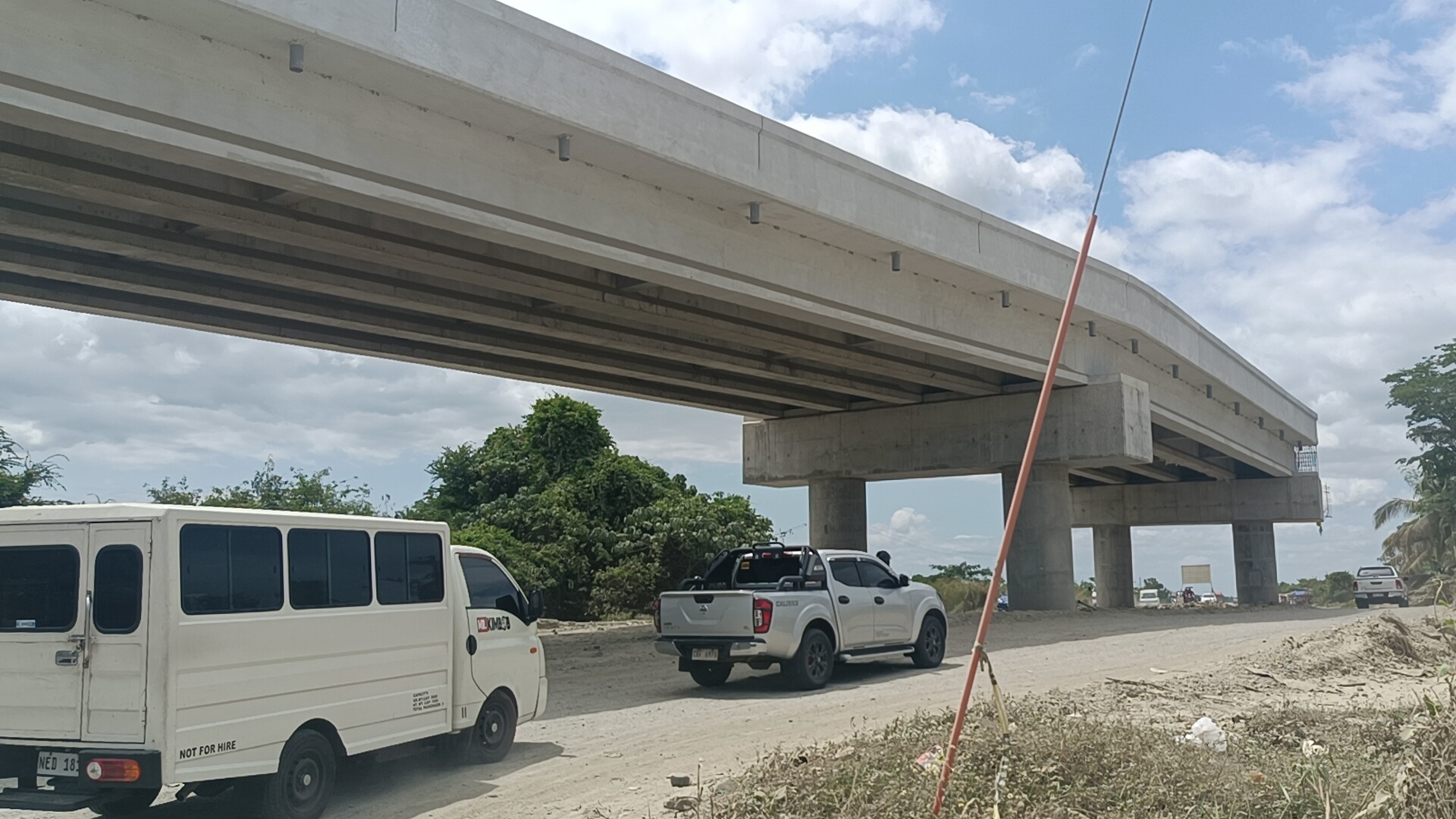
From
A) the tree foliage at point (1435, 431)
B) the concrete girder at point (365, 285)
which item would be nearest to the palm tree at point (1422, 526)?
the tree foliage at point (1435, 431)

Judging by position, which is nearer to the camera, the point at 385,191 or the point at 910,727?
the point at 910,727

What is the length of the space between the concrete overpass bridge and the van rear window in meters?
5.54

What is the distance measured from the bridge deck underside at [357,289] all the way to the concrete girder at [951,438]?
184 cm

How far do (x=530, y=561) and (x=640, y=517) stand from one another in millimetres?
3516

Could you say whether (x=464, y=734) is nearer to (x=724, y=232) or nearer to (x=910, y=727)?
(x=910, y=727)

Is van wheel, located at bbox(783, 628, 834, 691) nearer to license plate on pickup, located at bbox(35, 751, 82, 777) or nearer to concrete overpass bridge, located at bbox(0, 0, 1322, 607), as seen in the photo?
concrete overpass bridge, located at bbox(0, 0, 1322, 607)

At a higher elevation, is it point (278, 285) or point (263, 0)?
point (263, 0)

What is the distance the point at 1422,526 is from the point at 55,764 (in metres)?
68.8

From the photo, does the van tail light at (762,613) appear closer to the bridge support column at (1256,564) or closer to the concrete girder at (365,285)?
the concrete girder at (365,285)

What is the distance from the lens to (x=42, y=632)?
7434 millimetres

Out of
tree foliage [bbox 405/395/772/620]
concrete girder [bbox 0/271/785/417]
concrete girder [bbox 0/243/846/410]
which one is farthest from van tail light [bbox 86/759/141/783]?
tree foliage [bbox 405/395/772/620]

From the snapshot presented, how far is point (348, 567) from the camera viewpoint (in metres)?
8.74

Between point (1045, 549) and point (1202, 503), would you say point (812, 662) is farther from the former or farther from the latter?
point (1202, 503)

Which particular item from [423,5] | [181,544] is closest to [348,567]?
[181,544]
